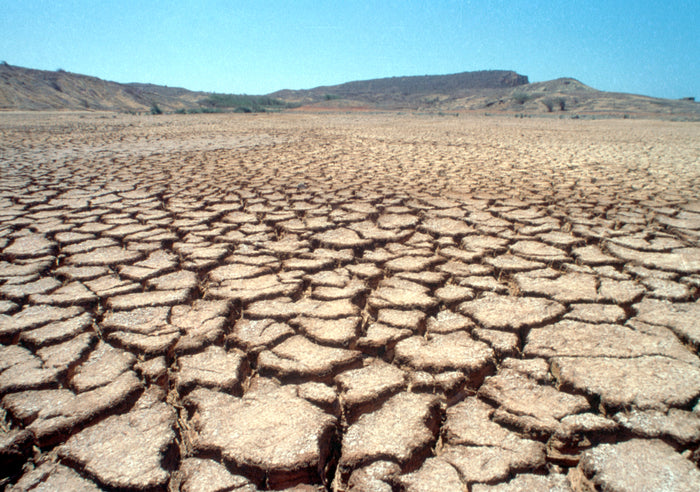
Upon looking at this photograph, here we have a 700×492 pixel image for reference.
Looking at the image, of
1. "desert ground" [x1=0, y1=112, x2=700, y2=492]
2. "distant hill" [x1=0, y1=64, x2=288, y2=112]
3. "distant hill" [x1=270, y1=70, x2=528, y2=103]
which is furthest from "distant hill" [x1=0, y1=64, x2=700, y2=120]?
"desert ground" [x1=0, y1=112, x2=700, y2=492]

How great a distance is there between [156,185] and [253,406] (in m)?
3.01

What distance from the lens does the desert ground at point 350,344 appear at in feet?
3.04

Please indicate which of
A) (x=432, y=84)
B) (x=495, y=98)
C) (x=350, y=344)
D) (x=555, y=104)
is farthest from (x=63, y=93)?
(x=432, y=84)

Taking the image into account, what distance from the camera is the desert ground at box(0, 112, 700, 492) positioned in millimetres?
926

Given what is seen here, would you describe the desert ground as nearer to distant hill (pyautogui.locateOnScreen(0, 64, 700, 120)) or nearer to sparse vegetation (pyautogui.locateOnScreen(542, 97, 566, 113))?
distant hill (pyautogui.locateOnScreen(0, 64, 700, 120))

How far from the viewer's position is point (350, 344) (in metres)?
1.36

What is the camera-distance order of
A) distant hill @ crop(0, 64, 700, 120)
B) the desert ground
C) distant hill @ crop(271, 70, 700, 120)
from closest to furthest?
1. the desert ground
2. distant hill @ crop(271, 70, 700, 120)
3. distant hill @ crop(0, 64, 700, 120)

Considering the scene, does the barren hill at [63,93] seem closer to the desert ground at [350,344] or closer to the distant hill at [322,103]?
the distant hill at [322,103]

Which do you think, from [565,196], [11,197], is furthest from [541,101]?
[11,197]

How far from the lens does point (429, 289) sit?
173 cm

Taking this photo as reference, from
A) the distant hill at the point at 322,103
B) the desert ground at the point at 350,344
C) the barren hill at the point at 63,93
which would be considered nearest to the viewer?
the desert ground at the point at 350,344

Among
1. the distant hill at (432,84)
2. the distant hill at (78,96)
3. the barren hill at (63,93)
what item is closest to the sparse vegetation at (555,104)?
the distant hill at (78,96)

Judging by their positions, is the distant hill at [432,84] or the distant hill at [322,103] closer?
the distant hill at [322,103]

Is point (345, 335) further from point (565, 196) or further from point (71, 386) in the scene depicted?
point (565, 196)
